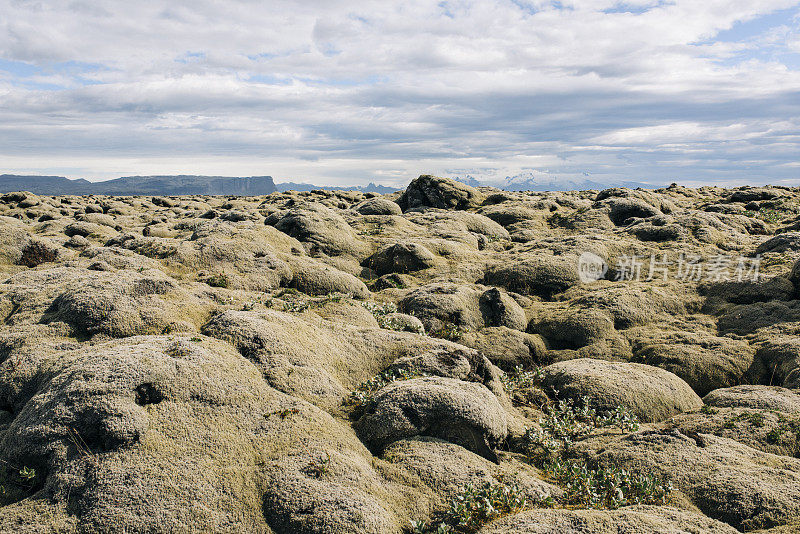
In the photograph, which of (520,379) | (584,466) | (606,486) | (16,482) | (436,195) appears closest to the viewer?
(16,482)

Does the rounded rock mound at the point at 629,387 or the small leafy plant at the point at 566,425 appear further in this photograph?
the rounded rock mound at the point at 629,387

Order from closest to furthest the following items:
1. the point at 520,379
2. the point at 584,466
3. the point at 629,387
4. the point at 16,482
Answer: the point at 16,482 < the point at 584,466 < the point at 629,387 < the point at 520,379

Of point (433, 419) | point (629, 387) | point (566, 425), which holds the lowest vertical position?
point (566, 425)

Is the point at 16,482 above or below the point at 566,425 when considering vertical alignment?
above

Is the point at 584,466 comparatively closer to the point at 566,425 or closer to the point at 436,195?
the point at 566,425

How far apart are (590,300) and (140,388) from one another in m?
21.4

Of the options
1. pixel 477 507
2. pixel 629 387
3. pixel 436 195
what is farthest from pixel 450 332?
pixel 436 195

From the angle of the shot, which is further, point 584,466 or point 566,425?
point 566,425

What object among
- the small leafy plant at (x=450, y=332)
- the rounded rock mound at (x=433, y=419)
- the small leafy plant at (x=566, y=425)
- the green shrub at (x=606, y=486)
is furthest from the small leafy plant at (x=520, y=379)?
the green shrub at (x=606, y=486)

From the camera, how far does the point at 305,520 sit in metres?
9.05

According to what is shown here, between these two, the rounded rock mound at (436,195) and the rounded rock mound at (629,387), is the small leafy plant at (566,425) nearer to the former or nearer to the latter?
the rounded rock mound at (629,387)

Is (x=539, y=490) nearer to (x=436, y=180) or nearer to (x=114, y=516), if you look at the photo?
(x=114, y=516)

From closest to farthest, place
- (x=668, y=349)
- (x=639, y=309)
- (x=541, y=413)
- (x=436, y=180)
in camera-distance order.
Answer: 1. (x=541, y=413)
2. (x=668, y=349)
3. (x=639, y=309)
4. (x=436, y=180)

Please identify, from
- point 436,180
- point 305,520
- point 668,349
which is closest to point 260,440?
point 305,520
